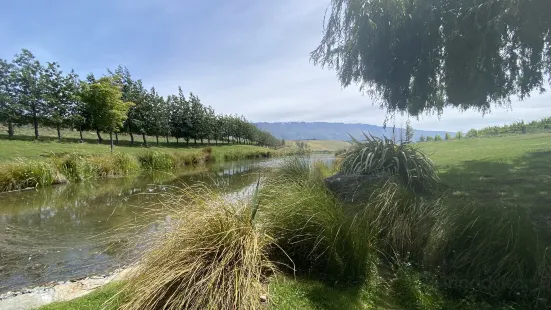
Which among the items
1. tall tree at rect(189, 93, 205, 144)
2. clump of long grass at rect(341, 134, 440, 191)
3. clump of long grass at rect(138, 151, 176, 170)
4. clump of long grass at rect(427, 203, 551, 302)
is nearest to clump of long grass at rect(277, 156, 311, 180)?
clump of long grass at rect(341, 134, 440, 191)

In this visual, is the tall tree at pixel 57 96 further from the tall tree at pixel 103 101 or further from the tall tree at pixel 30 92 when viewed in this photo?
the tall tree at pixel 103 101

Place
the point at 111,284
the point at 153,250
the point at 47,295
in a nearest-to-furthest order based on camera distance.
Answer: the point at 153,250, the point at 111,284, the point at 47,295

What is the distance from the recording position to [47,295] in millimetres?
2988

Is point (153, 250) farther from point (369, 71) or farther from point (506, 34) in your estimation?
point (506, 34)

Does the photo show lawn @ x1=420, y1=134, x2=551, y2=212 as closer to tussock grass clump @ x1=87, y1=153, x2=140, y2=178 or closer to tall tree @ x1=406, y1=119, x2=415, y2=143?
tall tree @ x1=406, y1=119, x2=415, y2=143

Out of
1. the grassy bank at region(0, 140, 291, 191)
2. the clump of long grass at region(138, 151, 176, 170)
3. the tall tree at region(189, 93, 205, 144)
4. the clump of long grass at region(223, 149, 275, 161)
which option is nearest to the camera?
the grassy bank at region(0, 140, 291, 191)

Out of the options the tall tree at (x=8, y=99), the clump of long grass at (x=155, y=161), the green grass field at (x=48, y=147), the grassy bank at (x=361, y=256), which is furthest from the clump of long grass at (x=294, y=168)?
the tall tree at (x=8, y=99)

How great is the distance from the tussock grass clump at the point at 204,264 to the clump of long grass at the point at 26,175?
427 inches

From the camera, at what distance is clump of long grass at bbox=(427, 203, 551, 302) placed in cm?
255

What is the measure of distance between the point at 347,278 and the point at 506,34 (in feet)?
17.8

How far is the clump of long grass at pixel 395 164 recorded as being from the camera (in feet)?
16.8

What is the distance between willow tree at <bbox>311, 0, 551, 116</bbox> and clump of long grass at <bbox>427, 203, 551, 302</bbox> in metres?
3.42

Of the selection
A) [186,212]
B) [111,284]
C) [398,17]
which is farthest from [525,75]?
[111,284]

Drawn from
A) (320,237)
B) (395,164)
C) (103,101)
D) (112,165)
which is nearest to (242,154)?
(103,101)
